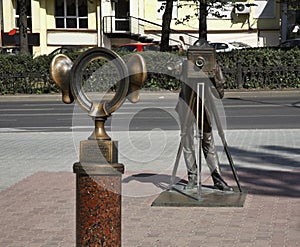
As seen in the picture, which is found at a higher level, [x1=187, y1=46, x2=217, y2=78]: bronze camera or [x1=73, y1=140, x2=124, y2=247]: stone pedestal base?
[x1=187, y1=46, x2=217, y2=78]: bronze camera

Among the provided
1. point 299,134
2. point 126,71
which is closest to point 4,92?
point 299,134

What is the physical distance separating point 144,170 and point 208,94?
2.61 metres

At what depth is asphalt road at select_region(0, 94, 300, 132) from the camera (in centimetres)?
1705

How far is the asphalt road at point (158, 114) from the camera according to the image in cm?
1705

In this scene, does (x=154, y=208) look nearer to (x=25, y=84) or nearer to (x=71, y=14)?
(x=25, y=84)

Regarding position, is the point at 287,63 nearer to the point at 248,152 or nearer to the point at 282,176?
the point at 248,152

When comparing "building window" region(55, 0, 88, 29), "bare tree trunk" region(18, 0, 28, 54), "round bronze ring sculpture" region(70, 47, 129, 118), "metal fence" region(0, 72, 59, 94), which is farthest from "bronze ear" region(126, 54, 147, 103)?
"building window" region(55, 0, 88, 29)

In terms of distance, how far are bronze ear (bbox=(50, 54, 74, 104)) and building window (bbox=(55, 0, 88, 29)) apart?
42071mm

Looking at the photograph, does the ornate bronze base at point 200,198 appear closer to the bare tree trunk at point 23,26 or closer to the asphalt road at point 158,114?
the asphalt road at point 158,114

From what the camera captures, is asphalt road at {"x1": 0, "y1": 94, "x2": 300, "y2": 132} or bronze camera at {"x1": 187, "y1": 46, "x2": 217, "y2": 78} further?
asphalt road at {"x1": 0, "y1": 94, "x2": 300, "y2": 132}

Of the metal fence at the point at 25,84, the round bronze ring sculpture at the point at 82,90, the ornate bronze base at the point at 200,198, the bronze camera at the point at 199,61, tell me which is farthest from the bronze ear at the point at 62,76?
the metal fence at the point at 25,84

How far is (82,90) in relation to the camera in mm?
4535

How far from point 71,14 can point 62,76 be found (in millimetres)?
42656

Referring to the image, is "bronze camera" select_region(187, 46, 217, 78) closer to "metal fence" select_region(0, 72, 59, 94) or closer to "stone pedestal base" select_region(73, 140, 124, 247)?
"stone pedestal base" select_region(73, 140, 124, 247)
